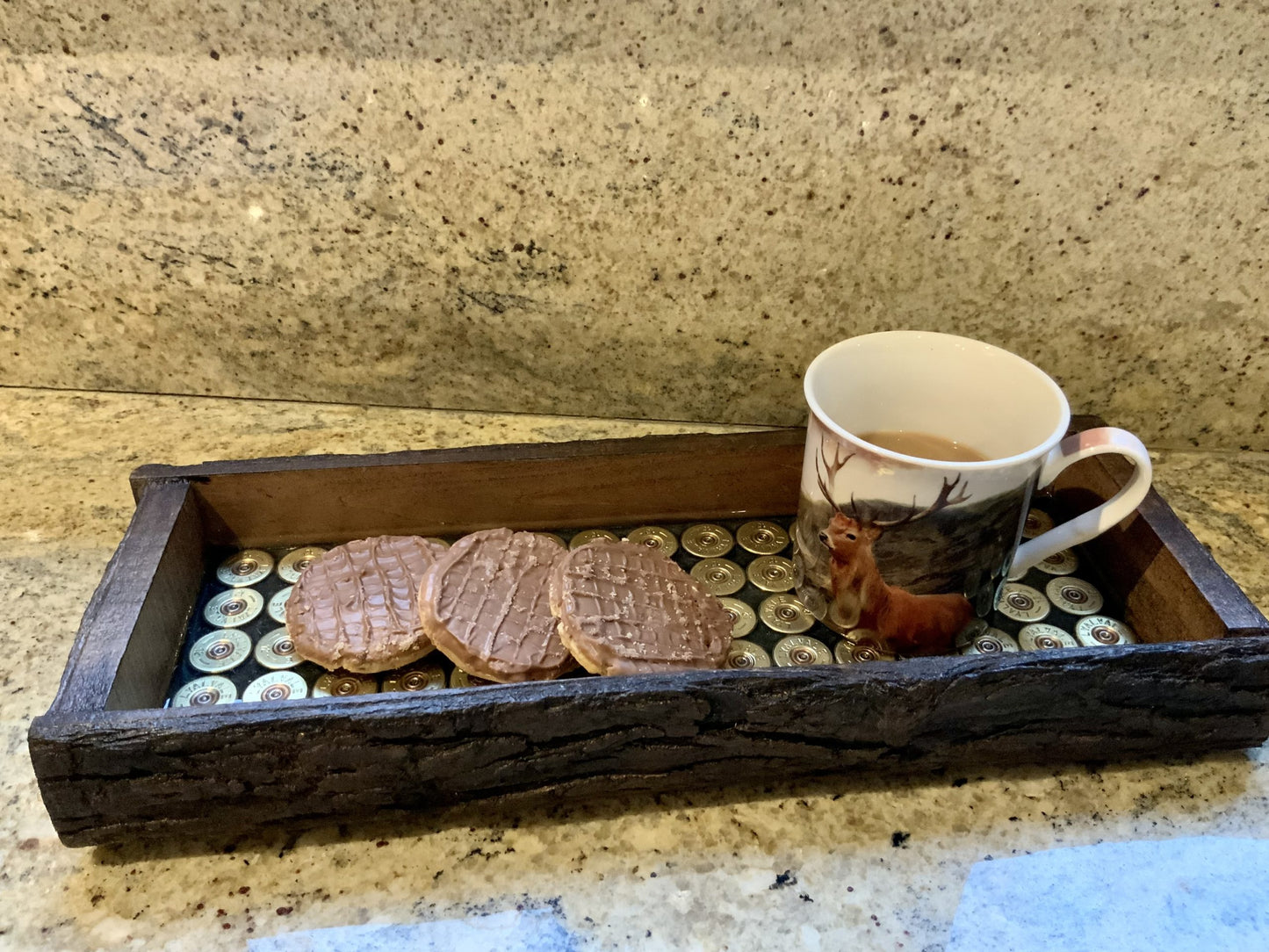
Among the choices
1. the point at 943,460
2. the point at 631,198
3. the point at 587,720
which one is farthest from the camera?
the point at 631,198

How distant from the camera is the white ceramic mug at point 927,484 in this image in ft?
1.85

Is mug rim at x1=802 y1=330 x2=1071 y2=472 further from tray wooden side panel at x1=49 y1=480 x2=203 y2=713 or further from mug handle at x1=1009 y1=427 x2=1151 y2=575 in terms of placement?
tray wooden side panel at x1=49 y1=480 x2=203 y2=713

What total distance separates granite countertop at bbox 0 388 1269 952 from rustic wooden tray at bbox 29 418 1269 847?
0.06ft

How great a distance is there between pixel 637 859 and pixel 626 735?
0.24 ft

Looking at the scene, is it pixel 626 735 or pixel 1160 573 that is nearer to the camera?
pixel 626 735

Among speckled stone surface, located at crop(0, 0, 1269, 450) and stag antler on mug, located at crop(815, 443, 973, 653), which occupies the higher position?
speckled stone surface, located at crop(0, 0, 1269, 450)

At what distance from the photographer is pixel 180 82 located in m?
0.69

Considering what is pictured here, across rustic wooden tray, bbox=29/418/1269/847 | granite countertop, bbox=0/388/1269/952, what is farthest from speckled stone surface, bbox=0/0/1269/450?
granite countertop, bbox=0/388/1269/952

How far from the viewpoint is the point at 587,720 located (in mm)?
519

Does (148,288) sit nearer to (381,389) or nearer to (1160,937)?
(381,389)

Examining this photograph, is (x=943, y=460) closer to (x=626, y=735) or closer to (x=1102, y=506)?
(x=1102, y=506)

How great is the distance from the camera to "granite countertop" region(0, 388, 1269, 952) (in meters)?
0.51

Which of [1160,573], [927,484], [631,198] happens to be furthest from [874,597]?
[631,198]

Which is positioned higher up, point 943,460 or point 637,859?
point 943,460
